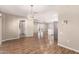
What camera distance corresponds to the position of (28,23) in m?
2.49

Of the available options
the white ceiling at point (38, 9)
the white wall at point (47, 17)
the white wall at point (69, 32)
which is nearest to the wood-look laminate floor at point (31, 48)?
the white wall at point (69, 32)

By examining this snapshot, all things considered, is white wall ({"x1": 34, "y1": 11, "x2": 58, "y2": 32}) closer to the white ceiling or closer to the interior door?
the white ceiling

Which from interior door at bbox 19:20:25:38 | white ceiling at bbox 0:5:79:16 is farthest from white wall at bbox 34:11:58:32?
interior door at bbox 19:20:25:38

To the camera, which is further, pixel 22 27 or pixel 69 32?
pixel 22 27

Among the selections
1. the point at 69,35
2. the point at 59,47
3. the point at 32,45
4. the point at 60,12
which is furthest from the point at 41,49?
the point at 60,12

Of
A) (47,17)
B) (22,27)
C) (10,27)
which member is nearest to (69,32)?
(47,17)

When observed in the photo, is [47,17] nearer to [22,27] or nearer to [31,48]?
[22,27]

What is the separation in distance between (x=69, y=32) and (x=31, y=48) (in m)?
0.90

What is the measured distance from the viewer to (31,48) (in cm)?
239

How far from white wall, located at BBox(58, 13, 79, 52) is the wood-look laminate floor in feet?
0.43

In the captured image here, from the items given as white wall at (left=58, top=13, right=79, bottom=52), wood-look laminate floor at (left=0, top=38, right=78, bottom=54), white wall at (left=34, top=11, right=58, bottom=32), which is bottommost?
wood-look laminate floor at (left=0, top=38, right=78, bottom=54)

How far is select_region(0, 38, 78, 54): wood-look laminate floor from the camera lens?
2.35 m

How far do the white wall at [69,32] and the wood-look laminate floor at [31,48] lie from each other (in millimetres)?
131

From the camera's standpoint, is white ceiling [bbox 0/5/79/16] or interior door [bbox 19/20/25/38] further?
interior door [bbox 19/20/25/38]
